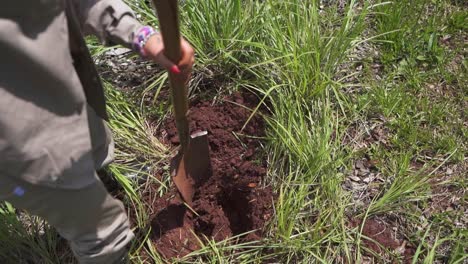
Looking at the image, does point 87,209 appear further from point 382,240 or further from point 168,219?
point 382,240

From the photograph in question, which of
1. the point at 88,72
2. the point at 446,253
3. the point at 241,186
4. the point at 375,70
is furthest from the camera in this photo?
the point at 375,70

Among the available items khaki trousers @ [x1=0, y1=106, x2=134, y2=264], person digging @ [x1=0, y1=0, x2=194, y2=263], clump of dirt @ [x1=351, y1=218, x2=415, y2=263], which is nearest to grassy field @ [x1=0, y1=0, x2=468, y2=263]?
clump of dirt @ [x1=351, y1=218, x2=415, y2=263]

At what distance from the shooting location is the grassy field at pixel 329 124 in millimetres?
1771

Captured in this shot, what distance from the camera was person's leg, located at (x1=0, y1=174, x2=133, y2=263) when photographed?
1.22m

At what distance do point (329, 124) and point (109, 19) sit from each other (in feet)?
3.39

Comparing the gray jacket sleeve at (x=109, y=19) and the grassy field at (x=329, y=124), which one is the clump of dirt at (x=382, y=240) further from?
the gray jacket sleeve at (x=109, y=19)

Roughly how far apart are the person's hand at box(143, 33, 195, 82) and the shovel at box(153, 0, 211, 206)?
18mm

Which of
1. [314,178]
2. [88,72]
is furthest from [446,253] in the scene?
[88,72]

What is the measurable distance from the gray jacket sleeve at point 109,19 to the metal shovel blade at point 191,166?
564mm

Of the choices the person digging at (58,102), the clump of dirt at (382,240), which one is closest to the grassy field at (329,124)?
the clump of dirt at (382,240)

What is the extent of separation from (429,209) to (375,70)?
0.70 metres

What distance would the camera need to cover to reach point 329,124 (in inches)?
77.5

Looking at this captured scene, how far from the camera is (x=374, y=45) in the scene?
2291 millimetres

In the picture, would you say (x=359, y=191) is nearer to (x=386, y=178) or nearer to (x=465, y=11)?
(x=386, y=178)
